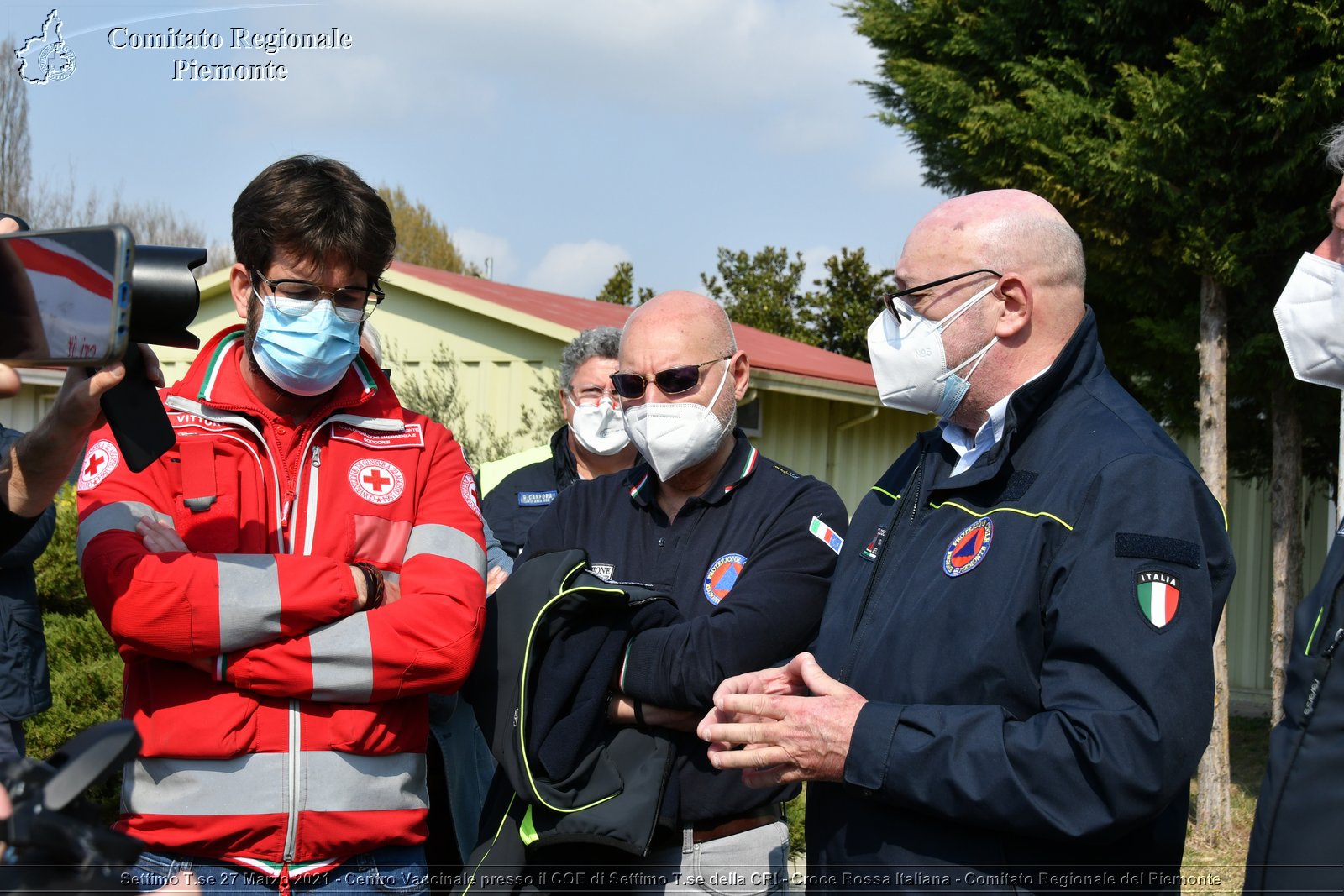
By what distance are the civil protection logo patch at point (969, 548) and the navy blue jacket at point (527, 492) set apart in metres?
2.59

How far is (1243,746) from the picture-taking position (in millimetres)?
10469

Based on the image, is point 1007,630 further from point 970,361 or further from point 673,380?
point 673,380

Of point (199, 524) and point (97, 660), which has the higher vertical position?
point (199, 524)

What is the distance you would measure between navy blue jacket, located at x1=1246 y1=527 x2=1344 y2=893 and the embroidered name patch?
204cm

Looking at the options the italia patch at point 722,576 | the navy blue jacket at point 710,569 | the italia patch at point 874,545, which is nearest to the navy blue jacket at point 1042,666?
the italia patch at point 874,545

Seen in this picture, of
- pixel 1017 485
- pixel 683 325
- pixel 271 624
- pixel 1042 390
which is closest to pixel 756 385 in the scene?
pixel 683 325

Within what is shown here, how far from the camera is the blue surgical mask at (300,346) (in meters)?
2.71

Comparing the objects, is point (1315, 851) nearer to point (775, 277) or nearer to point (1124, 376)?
point (1124, 376)

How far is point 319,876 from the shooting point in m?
2.50

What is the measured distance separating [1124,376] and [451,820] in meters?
8.38

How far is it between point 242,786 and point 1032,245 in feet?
6.97

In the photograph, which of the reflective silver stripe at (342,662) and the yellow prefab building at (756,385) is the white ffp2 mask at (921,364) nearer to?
the reflective silver stripe at (342,662)

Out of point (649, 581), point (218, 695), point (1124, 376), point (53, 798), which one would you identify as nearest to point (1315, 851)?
point (649, 581)

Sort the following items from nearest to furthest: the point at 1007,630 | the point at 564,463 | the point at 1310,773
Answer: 1. the point at 1310,773
2. the point at 1007,630
3. the point at 564,463
